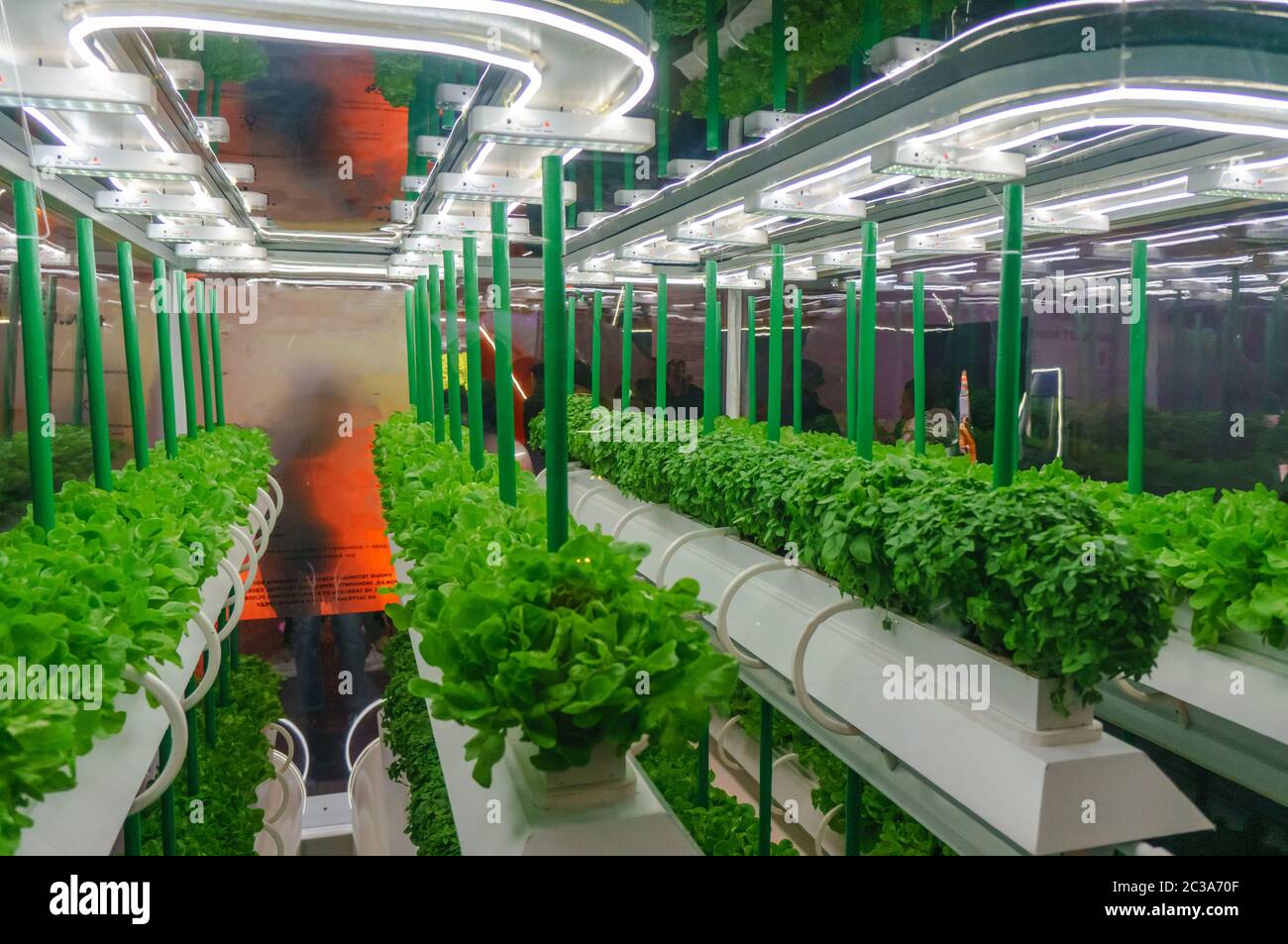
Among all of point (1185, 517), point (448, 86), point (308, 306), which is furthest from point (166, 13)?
point (308, 306)

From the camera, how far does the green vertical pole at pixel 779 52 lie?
337cm

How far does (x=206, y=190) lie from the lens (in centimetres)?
504

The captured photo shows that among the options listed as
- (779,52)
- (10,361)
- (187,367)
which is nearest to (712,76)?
(779,52)

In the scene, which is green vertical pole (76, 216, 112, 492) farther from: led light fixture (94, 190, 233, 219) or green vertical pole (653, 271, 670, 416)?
green vertical pole (653, 271, 670, 416)

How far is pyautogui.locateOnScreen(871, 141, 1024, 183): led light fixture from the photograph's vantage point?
3000mm

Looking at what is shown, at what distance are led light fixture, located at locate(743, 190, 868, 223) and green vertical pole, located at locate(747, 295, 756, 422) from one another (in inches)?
104

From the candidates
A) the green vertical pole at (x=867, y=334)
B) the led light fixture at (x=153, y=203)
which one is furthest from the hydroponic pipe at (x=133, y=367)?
the green vertical pole at (x=867, y=334)

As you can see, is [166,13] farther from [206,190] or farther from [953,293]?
[953,293]

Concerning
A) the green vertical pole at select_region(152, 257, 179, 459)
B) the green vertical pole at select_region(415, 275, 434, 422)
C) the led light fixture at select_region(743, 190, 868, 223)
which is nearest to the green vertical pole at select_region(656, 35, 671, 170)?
the led light fixture at select_region(743, 190, 868, 223)

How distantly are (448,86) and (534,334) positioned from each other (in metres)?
2.77

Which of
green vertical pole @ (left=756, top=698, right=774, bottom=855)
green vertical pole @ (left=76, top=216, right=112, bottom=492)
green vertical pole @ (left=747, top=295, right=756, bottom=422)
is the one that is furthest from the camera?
green vertical pole @ (left=747, top=295, right=756, bottom=422)

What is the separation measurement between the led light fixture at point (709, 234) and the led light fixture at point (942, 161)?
164cm

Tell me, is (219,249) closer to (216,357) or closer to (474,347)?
(216,357)

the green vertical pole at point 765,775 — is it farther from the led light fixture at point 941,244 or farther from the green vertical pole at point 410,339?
the green vertical pole at point 410,339
